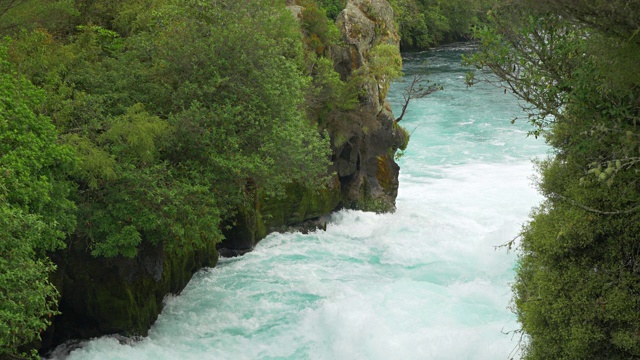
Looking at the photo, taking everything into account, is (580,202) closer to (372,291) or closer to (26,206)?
(372,291)

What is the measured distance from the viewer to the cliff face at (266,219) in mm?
15945

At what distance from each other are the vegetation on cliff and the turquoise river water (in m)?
1.90

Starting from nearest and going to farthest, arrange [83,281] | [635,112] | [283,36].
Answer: [635,112], [83,281], [283,36]

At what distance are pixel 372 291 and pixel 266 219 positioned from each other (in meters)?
5.52

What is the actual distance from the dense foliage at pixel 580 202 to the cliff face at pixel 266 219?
8440 millimetres

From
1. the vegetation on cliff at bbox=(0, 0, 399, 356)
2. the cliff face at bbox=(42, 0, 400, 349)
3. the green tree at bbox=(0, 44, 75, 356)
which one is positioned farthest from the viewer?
the cliff face at bbox=(42, 0, 400, 349)

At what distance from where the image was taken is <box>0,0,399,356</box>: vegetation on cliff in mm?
12484

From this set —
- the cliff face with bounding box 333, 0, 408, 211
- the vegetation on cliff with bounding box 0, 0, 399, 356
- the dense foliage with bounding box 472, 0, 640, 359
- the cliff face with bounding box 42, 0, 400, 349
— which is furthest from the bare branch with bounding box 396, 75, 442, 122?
the dense foliage with bounding box 472, 0, 640, 359

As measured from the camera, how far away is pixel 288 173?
1830 cm

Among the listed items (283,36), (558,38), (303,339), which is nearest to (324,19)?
(283,36)

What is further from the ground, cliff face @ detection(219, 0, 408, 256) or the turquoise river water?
cliff face @ detection(219, 0, 408, 256)

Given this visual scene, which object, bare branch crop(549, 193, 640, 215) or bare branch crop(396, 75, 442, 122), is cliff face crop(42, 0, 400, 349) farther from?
bare branch crop(549, 193, 640, 215)

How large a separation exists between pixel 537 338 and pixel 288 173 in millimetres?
8127

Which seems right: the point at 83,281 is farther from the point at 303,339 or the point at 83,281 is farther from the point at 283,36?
the point at 283,36
